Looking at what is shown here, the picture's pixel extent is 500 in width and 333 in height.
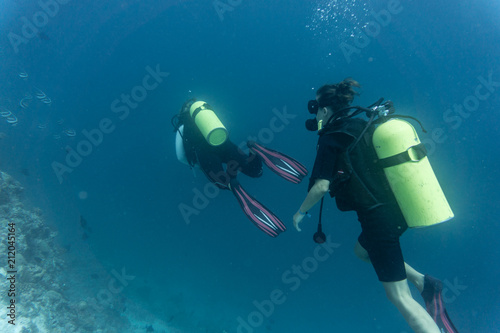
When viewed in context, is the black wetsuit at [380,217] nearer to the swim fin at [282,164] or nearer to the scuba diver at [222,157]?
the scuba diver at [222,157]

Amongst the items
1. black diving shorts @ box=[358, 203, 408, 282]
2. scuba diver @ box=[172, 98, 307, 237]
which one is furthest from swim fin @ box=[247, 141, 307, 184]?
black diving shorts @ box=[358, 203, 408, 282]

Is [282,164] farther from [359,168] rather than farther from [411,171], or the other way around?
[411,171]

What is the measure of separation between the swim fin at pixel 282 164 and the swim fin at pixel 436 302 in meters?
2.97

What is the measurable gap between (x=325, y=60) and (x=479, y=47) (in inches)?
245

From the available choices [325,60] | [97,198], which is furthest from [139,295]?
[325,60]

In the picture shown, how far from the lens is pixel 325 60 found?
10898 mm

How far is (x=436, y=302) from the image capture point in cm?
393

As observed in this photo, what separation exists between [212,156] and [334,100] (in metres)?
3.20

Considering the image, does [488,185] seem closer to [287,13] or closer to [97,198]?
[287,13]

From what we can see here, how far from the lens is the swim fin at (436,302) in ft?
12.8

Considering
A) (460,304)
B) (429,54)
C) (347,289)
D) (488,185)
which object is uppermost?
Result: (429,54)

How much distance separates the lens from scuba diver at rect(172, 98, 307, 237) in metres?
5.17

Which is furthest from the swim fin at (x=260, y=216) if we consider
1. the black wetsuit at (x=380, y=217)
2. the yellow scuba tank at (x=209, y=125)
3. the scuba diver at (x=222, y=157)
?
the black wetsuit at (x=380, y=217)

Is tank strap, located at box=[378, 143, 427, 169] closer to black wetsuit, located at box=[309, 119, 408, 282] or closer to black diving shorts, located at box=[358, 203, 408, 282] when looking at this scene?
black wetsuit, located at box=[309, 119, 408, 282]
